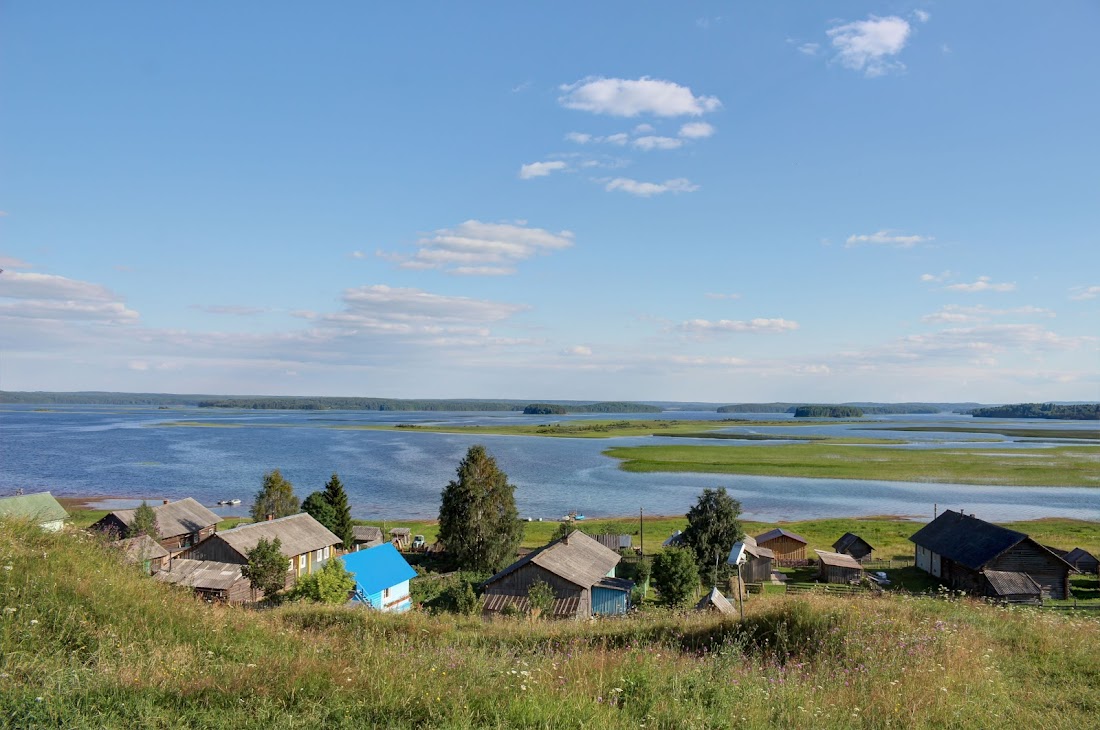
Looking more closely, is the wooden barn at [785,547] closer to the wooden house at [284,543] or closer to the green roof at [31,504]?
the wooden house at [284,543]

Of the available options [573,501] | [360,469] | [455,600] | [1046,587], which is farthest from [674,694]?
[360,469]

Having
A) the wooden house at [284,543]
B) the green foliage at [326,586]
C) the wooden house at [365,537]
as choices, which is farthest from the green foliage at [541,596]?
the wooden house at [365,537]

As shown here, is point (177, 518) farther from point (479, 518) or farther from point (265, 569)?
point (479, 518)

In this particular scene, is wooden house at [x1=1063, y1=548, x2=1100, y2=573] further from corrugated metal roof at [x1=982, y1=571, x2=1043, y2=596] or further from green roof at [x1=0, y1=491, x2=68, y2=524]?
green roof at [x1=0, y1=491, x2=68, y2=524]

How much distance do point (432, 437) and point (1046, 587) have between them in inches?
5744

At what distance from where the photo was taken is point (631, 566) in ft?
136

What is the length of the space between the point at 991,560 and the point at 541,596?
26.9 meters

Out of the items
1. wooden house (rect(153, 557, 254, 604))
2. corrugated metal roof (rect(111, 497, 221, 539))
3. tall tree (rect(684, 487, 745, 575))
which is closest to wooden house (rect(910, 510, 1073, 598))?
tall tree (rect(684, 487, 745, 575))

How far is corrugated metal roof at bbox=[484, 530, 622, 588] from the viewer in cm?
2905

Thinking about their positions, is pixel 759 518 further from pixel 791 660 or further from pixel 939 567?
pixel 791 660

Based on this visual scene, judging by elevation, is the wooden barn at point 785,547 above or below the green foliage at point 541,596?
below

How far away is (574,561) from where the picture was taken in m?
30.9

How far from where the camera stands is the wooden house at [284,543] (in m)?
33.3

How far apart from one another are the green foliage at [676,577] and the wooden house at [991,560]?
1671 centimetres
